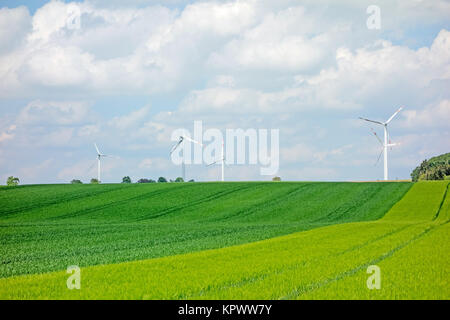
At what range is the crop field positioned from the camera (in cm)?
1470

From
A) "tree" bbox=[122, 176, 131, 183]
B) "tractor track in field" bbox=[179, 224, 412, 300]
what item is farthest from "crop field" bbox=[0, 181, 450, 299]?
"tree" bbox=[122, 176, 131, 183]

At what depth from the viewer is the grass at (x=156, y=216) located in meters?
27.4

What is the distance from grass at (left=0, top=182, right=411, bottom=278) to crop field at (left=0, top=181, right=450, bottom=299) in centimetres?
13

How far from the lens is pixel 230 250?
25625 millimetres

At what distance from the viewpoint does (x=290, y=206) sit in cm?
6144

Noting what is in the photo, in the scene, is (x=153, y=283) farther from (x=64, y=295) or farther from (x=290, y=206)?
(x=290, y=206)

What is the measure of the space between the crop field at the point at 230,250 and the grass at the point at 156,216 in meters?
0.13

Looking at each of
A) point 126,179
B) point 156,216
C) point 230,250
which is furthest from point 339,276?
point 126,179

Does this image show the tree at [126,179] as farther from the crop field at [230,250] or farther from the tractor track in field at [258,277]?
the tractor track in field at [258,277]

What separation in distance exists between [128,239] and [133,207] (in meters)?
29.2

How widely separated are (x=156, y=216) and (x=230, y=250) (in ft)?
107

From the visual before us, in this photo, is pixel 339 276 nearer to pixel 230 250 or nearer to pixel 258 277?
pixel 258 277
